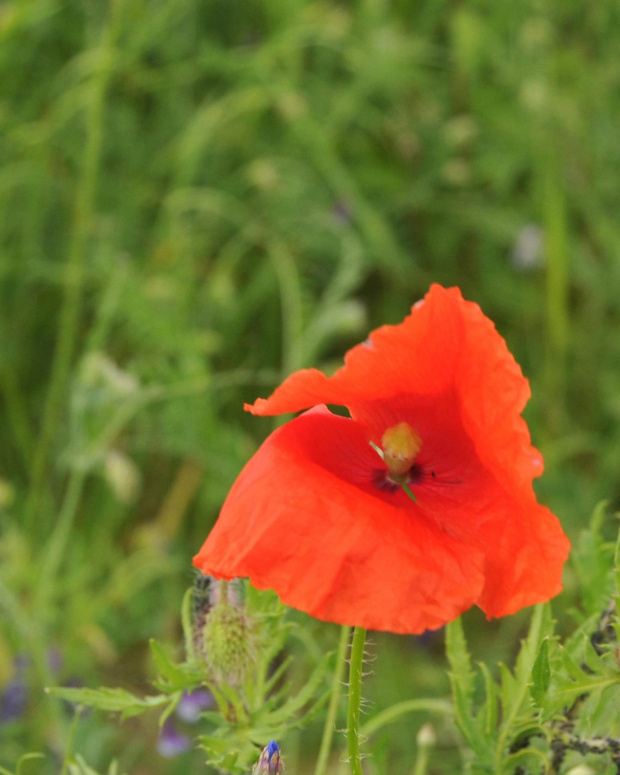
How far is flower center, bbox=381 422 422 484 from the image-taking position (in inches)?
23.6

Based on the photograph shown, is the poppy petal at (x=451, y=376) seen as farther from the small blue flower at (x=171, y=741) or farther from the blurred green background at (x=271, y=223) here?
the blurred green background at (x=271, y=223)

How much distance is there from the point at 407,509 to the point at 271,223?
1540 mm

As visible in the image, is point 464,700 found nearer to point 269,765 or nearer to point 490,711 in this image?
point 490,711

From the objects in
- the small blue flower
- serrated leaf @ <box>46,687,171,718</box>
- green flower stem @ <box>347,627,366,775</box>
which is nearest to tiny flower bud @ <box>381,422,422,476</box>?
green flower stem @ <box>347,627,366,775</box>

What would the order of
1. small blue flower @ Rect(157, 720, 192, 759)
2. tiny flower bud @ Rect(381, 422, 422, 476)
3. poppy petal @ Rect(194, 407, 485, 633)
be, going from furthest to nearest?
small blue flower @ Rect(157, 720, 192, 759)
tiny flower bud @ Rect(381, 422, 422, 476)
poppy petal @ Rect(194, 407, 485, 633)

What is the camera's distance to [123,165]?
2189mm

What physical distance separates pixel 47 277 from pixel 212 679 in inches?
57.7

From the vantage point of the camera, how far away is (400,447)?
1.97 feet

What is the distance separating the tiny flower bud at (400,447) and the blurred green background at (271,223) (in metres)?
1.07

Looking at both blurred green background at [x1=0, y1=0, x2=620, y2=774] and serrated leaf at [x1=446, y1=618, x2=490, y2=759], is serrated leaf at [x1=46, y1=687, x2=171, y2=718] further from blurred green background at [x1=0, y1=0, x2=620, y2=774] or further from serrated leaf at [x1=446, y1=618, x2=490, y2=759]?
blurred green background at [x1=0, y1=0, x2=620, y2=774]

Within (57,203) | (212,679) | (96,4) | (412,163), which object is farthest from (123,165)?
(212,679)

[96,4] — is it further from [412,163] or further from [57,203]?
[412,163]

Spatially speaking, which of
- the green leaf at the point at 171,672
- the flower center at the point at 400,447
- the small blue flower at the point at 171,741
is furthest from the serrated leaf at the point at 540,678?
the small blue flower at the point at 171,741

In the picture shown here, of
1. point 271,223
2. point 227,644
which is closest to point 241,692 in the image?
point 227,644
